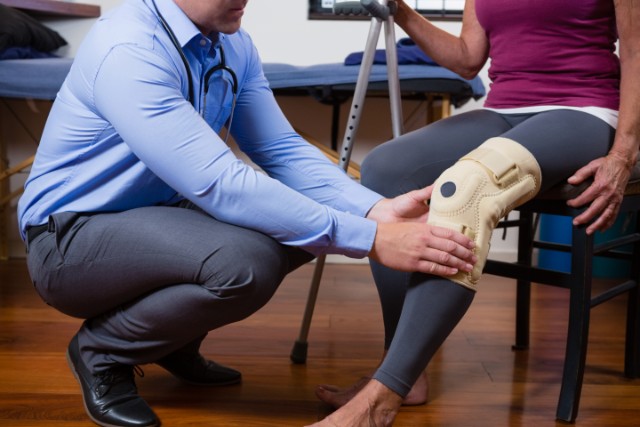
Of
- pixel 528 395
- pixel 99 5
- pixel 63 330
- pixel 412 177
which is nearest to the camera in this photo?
pixel 412 177

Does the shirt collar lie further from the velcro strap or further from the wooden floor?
the wooden floor

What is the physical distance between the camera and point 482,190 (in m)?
1.39

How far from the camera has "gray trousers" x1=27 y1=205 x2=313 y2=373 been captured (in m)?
1.37

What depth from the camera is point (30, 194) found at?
1516mm

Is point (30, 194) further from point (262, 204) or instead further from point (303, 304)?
point (303, 304)

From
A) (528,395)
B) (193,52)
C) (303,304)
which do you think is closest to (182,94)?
(193,52)

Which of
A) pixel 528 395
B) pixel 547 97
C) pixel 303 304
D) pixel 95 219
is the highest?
pixel 547 97

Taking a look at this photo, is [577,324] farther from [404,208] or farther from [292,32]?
[292,32]

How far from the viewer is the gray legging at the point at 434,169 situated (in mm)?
1357

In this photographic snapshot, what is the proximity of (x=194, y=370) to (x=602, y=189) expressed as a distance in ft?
2.97

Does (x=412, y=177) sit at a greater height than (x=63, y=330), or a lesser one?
greater

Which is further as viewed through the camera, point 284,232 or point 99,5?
point 99,5

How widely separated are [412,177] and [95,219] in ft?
2.02

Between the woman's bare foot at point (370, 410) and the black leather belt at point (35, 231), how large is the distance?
61cm
